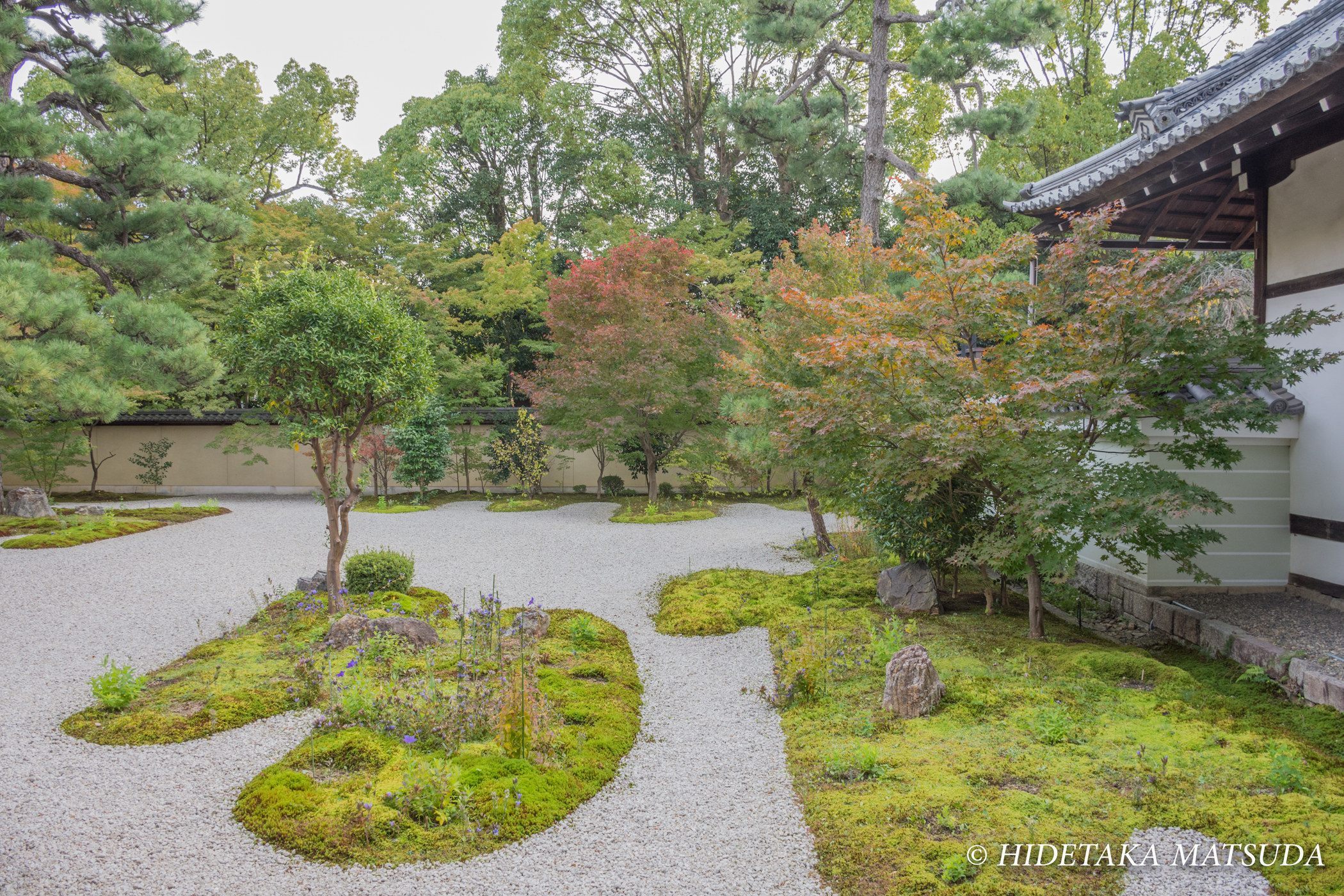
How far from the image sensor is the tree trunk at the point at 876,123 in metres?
10.3

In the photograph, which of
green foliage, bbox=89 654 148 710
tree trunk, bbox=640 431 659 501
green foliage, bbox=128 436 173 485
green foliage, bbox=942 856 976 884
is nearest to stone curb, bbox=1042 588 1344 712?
green foliage, bbox=942 856 976 884

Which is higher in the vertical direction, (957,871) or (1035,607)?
(1035,607)

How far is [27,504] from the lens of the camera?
11.1 metres

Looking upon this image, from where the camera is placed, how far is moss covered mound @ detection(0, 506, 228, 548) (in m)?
9.28

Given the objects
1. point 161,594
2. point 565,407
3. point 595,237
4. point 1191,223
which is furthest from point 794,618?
point 595,237

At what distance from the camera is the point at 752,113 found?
11.2m

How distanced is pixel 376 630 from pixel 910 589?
169 inches

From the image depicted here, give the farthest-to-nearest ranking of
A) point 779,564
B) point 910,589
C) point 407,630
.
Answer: point 779,564
point 910,589
point 407,630

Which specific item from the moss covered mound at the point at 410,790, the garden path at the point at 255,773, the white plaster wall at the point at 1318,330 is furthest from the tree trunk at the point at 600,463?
the white plaster wall at the point at 1318,330

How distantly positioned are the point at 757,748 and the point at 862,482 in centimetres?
289

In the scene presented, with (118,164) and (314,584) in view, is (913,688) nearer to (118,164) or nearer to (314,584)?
(314,584)

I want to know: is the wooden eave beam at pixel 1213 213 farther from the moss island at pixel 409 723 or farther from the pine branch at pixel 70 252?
the pine branch at pixel 70 252

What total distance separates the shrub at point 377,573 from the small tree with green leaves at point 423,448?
26.4ft

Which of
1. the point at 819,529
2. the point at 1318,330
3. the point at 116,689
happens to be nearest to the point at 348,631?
the point at 116,689
